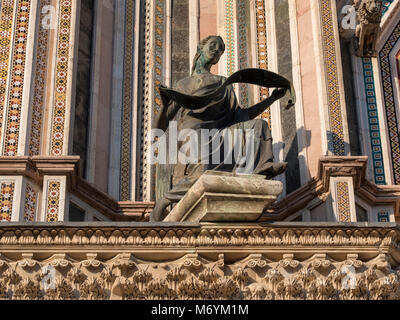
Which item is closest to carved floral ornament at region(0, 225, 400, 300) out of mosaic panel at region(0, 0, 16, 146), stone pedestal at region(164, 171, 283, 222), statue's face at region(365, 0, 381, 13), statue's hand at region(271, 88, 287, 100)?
stone pedestal at region(164, 171, 283, 222)

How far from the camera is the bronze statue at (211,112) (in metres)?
9.95

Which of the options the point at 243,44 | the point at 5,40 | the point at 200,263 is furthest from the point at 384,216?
the point at 5,40

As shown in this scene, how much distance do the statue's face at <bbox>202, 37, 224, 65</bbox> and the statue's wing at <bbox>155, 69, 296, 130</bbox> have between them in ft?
1.48

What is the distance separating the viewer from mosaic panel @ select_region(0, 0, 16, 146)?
1130 centimetres

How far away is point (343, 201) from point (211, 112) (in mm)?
1483

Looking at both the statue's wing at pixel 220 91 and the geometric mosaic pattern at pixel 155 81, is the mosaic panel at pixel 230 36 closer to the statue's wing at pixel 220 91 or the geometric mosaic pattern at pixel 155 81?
the geometric mosaic pattern at pixel 155 81

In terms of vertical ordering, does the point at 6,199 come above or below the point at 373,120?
below

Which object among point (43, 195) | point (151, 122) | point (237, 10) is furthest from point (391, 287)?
point (237, 10)

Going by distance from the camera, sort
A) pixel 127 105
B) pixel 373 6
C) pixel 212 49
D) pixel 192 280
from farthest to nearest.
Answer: pixel 127 105 → pixel 373 6 → pixel 212 49 → pixel 192 280

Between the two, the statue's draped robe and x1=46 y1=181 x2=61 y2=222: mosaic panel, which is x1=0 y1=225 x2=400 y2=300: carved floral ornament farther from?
x1=46 y1=181 x2=61 y2=222: mosaic panel

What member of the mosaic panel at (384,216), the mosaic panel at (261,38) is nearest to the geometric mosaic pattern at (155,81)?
the mosaic panel at (261,38)

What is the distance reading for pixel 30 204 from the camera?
10609mm

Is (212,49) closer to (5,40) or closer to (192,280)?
(5,40)

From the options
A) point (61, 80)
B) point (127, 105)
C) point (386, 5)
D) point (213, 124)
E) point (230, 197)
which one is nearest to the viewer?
point (230, 197)
